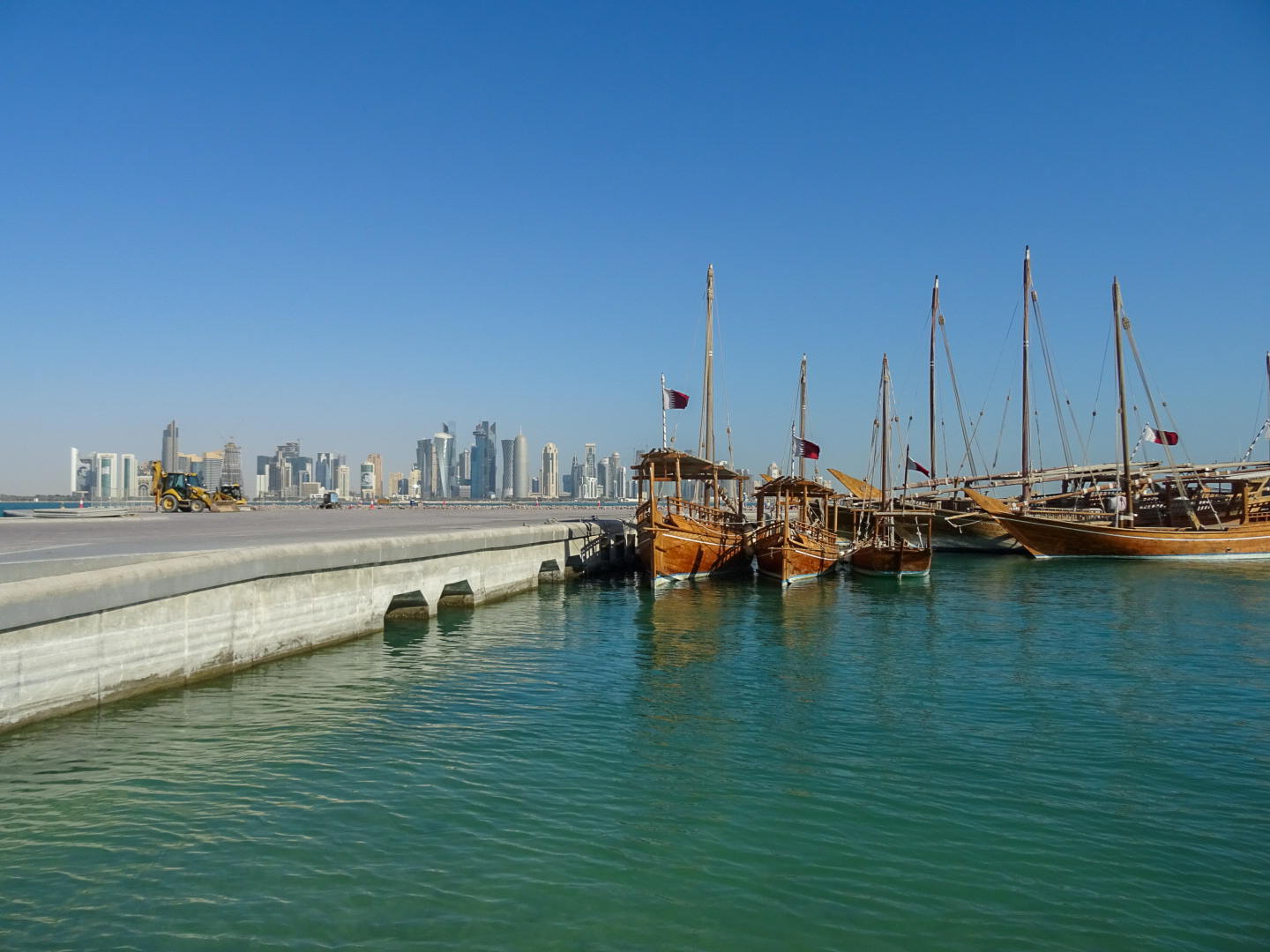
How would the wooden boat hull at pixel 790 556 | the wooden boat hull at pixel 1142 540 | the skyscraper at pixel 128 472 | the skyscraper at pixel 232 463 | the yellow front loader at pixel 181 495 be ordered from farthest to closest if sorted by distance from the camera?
the skyscraper at pixel 128 472 → the skyscraper at pixel 232 463 → the yellow front loader at pixel 181 495 → the wooden boat hull at pixel 1142 540 → the wooden boat hull at pixel 790 556

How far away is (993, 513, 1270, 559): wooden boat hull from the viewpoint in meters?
46.9

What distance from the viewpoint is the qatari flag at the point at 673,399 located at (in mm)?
37188

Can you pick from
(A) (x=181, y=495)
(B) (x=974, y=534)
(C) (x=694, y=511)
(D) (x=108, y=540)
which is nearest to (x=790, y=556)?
(C) (x=694, y=511)

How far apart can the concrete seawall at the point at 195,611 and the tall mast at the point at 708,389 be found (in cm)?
2218

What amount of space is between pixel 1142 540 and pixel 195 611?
48814mm

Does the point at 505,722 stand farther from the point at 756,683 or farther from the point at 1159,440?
the point at 1159,440

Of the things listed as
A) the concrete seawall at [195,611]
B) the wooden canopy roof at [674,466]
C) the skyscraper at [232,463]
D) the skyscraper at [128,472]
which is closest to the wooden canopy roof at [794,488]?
the wooden canopy roof at [674,466]

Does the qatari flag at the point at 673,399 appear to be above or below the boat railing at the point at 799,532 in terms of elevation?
above

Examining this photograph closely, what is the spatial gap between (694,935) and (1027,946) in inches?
102

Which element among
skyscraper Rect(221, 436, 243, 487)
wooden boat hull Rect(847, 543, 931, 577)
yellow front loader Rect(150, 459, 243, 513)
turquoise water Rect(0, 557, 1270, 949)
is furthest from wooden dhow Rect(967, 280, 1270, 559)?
skyscraper Rect(221, 436, 243, 487)

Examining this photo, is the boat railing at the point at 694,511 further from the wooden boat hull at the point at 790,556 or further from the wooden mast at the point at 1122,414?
the wooden mast at the point at 1122,414

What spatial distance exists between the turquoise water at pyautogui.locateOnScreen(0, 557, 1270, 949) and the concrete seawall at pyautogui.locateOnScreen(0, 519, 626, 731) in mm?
518

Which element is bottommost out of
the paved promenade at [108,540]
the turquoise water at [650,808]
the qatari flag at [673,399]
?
the turquoise water at [650,808]

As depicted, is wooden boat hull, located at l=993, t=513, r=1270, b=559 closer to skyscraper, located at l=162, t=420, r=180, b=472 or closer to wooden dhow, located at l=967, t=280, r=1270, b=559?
wooden dhow, located at l=967, t=280, r=1270, b=559
